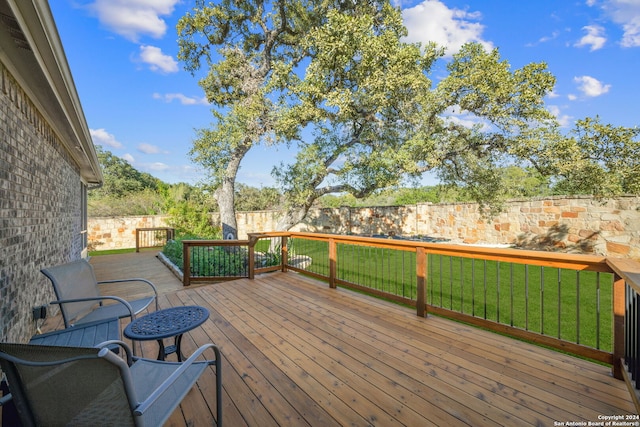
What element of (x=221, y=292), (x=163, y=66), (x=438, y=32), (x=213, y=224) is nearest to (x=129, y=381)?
(x=221, y=292)

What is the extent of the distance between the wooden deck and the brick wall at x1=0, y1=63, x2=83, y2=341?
1123 millimetres

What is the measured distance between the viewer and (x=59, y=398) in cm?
108

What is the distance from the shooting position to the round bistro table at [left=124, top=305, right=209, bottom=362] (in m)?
1.84

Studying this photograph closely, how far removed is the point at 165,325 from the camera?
6.56ft

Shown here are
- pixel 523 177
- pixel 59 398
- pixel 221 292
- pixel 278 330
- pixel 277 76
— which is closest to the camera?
pixel 59 398

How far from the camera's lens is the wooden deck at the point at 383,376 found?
1.74 m

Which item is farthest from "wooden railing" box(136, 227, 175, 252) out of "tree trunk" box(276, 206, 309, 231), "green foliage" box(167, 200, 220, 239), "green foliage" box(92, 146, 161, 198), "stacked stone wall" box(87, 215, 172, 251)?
"green foliage" box(92, 146, 161, 198)

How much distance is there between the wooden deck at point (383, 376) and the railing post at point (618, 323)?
0.12 meters

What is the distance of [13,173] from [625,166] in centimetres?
935

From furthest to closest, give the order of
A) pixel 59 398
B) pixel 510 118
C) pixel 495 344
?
pixel 510 118 → pixel 495 344 → pixel 59 398

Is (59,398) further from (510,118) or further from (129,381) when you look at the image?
(510,118)

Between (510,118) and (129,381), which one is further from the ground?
(510,118)

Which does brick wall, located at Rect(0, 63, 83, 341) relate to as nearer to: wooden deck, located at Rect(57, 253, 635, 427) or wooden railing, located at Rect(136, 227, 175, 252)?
wooden deck, located at Rect(57, 253, 635, 427)

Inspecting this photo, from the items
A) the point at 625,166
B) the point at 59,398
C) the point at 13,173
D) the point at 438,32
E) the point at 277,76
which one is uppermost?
the point at 438,32
